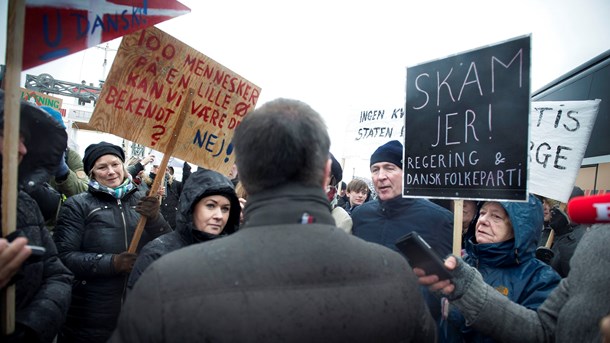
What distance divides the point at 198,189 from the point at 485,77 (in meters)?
2.01

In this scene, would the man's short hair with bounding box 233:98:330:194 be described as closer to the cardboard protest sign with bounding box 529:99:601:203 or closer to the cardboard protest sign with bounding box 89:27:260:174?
the cardboard protest sign with bounding box 89:27:260:174

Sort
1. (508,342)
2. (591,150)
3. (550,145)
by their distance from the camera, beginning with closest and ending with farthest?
(508,342), (550,145), (591,150)

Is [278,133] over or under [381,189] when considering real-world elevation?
over

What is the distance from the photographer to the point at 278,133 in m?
1.23

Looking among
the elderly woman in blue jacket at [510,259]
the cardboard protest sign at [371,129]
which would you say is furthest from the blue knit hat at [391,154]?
the cardboard protest sign at [371,129]

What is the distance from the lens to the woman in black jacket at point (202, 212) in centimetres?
251

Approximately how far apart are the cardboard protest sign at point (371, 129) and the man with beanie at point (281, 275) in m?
4.35

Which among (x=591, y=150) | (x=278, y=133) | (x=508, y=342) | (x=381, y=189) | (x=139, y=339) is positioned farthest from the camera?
(x=591, y=150)

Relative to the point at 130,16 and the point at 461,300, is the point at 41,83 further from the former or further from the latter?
the point at 461,300

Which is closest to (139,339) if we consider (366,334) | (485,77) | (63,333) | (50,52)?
(366,334)

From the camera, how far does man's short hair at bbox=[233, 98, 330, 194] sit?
1232 millimetres

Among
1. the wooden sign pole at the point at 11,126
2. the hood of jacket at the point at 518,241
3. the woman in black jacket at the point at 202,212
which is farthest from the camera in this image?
the woman in black jacket at the point at 202,212

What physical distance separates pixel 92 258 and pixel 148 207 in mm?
553

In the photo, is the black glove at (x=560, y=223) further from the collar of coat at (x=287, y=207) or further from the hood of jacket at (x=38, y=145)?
the hood of jacket at (x=38, y=145)
